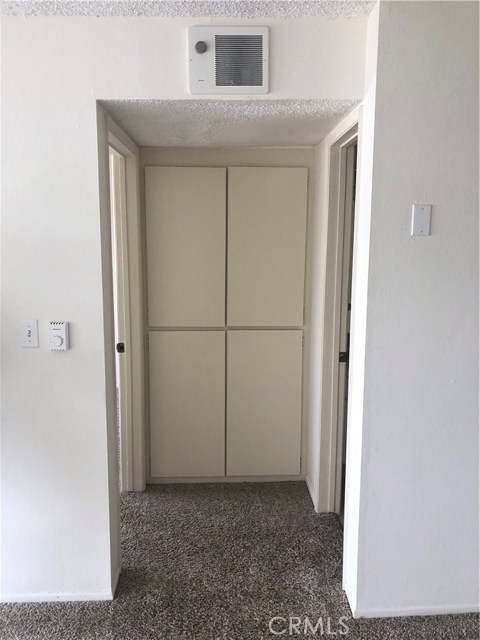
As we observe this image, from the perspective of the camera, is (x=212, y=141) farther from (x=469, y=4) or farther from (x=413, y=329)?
(x=413, y=329)

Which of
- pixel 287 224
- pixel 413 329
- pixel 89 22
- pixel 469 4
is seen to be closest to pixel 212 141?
pixel 287 224

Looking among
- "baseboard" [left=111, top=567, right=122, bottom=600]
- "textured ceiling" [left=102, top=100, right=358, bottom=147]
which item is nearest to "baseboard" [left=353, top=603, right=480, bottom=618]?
"baseboard" [left=111, top=567, right=122, bottom=600]

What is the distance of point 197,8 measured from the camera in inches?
65.6

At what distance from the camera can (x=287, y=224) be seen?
9.12 feet

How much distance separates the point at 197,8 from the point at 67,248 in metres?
1.06

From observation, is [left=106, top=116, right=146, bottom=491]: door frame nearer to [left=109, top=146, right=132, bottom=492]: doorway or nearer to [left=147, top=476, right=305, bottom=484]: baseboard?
[left=109, top=146, right=132, bottom=492]: doorway

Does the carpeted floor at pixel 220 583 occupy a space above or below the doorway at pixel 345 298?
below

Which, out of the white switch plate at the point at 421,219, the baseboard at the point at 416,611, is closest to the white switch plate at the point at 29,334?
the white switch plate at the point at 421,219

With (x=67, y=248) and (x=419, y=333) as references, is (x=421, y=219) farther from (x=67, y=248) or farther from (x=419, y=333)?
(x=67, y=248)

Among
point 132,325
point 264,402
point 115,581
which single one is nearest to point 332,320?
point 264,402

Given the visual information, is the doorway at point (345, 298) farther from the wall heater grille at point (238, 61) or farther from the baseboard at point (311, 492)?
the wall heater grille at point (238, 61)

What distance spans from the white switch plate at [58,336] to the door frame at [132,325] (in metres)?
0.87

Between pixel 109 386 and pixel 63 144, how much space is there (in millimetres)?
1028

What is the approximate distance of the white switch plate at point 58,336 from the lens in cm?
186
